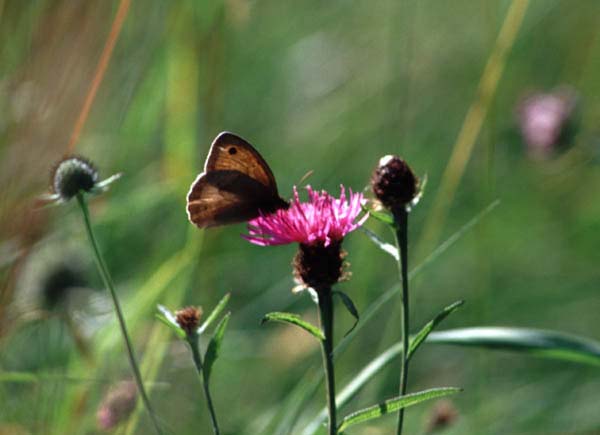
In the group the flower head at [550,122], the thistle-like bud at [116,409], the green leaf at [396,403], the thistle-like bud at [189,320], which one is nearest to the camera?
the green leaf at [396,403]

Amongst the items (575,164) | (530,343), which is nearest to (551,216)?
(575,164)

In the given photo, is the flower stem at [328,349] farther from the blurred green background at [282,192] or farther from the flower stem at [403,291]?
the blurred green background at [282,192]

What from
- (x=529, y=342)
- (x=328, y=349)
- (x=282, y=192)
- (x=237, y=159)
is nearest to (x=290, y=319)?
(x=328, y=349)

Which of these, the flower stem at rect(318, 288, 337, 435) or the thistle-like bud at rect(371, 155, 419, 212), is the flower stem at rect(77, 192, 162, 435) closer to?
the flower stem at rect(318, 288, 337, 435)

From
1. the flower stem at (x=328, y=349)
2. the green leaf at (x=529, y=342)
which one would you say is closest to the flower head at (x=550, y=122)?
the green leaf at (x=529, y=342)

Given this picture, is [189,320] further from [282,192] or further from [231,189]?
[282,192]

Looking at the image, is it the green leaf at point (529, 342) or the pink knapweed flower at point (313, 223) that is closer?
the pink knapweed flower at point (313, 223)

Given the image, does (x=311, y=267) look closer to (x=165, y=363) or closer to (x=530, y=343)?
(x=530, y=343)
